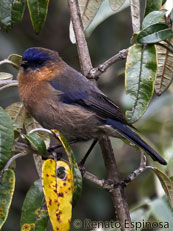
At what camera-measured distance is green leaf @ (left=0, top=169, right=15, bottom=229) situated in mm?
2252

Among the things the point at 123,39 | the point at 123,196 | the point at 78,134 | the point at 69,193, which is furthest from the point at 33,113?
the point at 123,39

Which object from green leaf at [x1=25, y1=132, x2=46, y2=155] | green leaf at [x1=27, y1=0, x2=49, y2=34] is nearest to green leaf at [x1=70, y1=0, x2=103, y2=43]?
green leaf at [x1=27, y1=0, x2=49, y2=34]

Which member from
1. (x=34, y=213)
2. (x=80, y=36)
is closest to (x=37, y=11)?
(x=80, y=36)

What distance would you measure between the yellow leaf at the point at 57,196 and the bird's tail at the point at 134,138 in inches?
44.2

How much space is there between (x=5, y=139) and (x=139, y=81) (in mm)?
805

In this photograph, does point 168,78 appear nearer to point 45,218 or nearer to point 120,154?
point 45,218

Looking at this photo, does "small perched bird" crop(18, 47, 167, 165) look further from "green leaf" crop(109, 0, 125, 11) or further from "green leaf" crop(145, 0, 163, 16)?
"green leaf" crop(145, 0, 163, 16)

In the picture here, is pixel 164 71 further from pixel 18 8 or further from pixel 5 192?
pixel 5 192

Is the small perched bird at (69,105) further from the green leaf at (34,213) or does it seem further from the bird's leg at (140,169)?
the green leaf at (34,213)

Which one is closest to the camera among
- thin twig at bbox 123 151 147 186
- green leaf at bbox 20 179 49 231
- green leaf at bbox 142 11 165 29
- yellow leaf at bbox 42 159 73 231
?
yellow leaf at bbox 42 159 73 231

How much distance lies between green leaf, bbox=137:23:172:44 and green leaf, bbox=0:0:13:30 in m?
0.81

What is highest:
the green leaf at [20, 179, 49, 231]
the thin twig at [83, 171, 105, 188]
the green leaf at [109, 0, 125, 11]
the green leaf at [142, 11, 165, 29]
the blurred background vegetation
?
the green leaf at [142, 11, 165, 29]

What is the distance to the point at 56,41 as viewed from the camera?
6.53 metres

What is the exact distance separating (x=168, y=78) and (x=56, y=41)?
3817 millimetres
